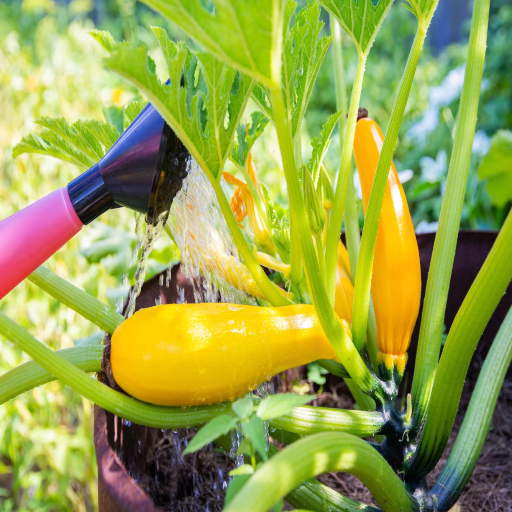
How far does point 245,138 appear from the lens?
757 mm

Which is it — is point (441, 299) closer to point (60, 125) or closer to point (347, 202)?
point (347, 202)

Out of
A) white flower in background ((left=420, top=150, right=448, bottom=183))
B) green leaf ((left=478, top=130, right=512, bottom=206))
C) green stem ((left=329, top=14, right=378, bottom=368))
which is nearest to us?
green stem ((left=329, top=14, right=378, bottom=368))

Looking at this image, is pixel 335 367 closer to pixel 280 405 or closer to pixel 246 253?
pixel 246 253

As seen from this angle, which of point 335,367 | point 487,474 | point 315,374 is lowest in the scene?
point 487,474

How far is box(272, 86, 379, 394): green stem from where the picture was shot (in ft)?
1.69

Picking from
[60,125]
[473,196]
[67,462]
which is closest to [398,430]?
[60,125]

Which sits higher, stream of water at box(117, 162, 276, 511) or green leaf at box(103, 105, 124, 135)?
green leaf at box(103, 105, 124, 135)

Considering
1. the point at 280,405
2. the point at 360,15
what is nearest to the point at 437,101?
the point at 360,15

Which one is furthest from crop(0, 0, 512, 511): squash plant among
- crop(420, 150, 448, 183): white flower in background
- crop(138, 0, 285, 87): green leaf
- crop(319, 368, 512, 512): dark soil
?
crop(420, 150, 448, 183): white flower in background

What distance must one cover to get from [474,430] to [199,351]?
1.20 feet

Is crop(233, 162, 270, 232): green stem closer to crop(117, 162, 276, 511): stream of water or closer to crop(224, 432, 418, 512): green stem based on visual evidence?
crop(117, 162, 276, 511): stream of water

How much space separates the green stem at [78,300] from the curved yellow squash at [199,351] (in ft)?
0.27

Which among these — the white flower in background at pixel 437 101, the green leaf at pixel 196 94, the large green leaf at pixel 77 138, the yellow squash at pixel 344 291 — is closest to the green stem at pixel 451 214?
the yellow squash at pixel 344 291

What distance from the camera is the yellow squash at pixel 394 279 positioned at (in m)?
0.77
